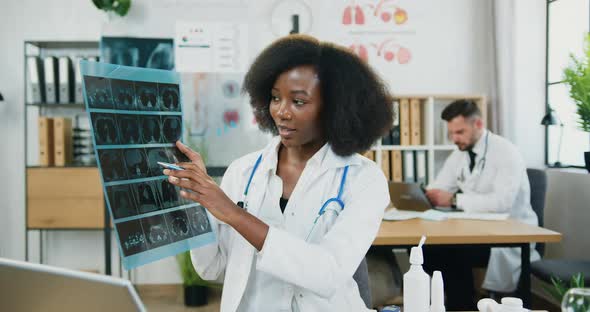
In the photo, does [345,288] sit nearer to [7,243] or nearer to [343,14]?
[343,14]

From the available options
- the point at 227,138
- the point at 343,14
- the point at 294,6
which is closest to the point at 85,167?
the point at 227,138

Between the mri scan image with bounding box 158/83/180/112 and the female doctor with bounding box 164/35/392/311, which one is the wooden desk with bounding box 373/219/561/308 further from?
the mri scan image with bounding box 158/83/180/112

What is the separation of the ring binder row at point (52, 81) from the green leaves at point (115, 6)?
1.39 feet

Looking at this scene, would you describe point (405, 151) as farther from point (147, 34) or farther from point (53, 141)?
point (53, 141)

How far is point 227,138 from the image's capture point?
422 centimetres

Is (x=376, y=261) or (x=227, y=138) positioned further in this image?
(x=227, y=138)

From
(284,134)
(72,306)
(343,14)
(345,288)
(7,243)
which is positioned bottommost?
(7,243)

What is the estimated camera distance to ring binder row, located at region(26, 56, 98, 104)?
3887 mm

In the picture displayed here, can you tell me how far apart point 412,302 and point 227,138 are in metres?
3.14

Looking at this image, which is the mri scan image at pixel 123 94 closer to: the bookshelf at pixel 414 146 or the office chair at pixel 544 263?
the office chair at pixel 544 263

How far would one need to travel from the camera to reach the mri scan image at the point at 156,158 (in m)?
1.09

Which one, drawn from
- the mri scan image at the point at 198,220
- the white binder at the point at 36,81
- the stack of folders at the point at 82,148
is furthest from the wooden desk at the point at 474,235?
the white binder at the point at 36,81

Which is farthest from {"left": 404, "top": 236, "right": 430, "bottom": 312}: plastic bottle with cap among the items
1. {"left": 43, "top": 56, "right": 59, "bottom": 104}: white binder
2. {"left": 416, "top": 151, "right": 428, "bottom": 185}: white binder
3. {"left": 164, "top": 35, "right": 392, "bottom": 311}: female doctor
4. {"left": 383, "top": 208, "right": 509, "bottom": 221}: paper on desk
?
{"left": 43, "top": 56, "right": 59, "bottom": 104}: white binder

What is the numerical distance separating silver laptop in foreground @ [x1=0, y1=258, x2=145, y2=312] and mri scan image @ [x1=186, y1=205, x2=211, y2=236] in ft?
1.84
